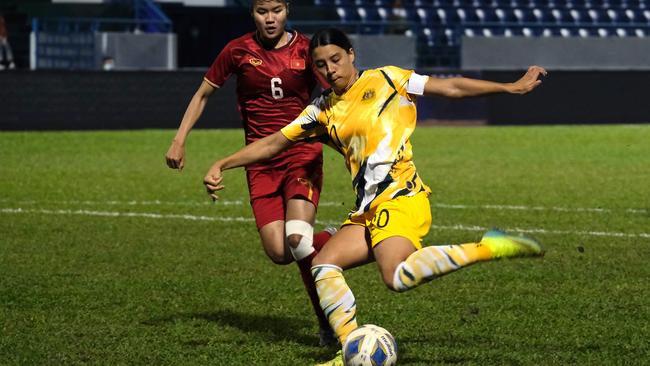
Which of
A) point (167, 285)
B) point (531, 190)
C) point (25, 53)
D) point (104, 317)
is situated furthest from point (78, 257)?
point (25, 53)

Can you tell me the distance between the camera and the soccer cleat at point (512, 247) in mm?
6047

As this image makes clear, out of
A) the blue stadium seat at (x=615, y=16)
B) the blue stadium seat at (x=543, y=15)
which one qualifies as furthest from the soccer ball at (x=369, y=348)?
the blue stadium seat at (x=615, y=16)

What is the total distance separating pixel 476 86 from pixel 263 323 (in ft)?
7.36

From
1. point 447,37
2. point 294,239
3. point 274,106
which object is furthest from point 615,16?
point 294,239

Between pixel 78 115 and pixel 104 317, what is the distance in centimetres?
1929

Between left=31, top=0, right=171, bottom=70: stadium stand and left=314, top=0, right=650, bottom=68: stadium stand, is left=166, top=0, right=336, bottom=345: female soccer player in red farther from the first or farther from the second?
left=314, top=0, right=650, bottom=68: stadium stand

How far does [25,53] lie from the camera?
33.0 meters

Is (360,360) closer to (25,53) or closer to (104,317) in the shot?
(104,317)

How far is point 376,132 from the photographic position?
6367mm

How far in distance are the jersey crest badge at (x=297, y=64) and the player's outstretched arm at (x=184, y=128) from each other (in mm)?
496

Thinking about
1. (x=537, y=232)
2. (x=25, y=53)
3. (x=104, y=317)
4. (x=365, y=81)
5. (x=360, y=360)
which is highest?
(x=365, y=81)

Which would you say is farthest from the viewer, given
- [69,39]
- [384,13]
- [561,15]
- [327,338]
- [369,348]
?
[561,15]

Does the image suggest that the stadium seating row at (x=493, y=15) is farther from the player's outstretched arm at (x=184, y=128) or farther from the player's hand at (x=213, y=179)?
the player's hand at (x=213, y=179)

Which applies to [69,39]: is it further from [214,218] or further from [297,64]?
[297,64]
